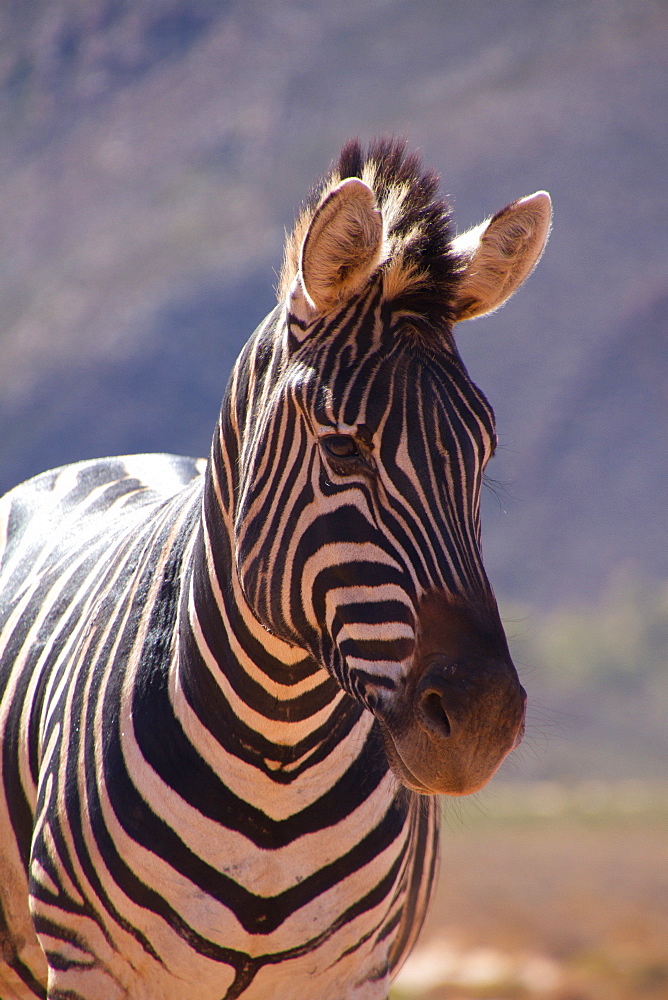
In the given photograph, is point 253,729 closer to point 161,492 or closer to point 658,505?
point 161,492

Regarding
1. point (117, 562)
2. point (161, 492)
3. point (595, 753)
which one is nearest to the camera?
point (117, 562)

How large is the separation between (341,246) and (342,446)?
1.33 ft

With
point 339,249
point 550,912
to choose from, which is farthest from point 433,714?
point 550,912

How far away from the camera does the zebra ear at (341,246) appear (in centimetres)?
175

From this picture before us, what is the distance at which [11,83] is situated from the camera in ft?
55.8

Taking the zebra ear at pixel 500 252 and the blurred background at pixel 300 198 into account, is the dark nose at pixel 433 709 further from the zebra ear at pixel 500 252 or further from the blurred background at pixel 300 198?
the blurred background at pixel 300 198

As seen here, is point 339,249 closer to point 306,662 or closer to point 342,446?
point 342,446

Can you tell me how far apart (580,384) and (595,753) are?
6.93 meters

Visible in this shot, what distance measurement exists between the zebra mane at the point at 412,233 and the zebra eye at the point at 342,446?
307mm

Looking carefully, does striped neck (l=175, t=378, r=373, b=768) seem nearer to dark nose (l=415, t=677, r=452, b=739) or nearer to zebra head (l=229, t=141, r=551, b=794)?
zebra head (l=229, t=141, r=551, b=794)

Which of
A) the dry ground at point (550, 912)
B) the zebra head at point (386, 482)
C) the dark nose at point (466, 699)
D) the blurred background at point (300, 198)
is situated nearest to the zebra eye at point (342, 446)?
the zebra head at point (386, 482)

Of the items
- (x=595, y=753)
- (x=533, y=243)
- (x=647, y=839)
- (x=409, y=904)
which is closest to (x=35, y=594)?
(x=409, y=904)

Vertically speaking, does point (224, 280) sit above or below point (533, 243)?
above

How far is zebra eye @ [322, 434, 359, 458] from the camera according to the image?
170 cm
